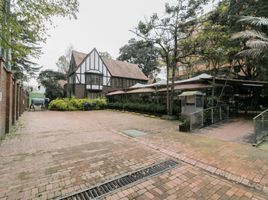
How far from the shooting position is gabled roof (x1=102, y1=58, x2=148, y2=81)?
1142 inches

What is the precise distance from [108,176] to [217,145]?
4091 millimetres

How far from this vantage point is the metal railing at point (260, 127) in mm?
5613

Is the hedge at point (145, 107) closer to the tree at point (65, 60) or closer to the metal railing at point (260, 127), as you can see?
the metal railing at point (260, 127)

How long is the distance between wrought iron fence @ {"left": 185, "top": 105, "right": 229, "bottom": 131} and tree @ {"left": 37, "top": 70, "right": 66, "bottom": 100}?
2551 centimetres

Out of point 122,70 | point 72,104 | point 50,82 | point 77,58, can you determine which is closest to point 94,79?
point 77,58

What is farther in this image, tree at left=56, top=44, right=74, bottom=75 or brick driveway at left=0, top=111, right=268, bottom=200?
tree at left=56, top=44, right=74, bottom=75

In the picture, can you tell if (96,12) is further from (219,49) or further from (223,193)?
(223,193)

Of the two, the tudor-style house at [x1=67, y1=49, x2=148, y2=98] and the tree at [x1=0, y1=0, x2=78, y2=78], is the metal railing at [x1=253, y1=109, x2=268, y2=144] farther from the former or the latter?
the tudor-style house at [x1=67, y1=49, x2=148, y2=98]

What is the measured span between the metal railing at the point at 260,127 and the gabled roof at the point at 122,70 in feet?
79.3

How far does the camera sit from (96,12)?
8617 millimetres

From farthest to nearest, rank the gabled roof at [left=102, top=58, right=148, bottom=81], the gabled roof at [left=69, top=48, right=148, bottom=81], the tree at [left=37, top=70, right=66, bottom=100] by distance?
the gabled roof at [left=102, top=58, right=148, bottom=81] → the gabled roof at [left=69, top=48, right=148, bottom=81] → the tree at [left=37, top=70, right=66, bottom=100]

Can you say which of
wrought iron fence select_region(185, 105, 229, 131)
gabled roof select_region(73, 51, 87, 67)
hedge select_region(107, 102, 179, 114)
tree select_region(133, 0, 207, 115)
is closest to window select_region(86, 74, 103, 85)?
gabled roof select_region(73, 51, 87, 67)

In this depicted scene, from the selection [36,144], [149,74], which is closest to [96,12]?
[36,144]

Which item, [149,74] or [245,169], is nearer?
[245,169]
